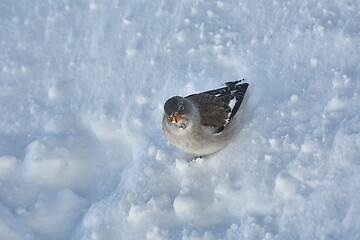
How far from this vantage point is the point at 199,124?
4.53 m

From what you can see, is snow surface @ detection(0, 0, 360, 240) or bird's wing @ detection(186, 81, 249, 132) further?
bird's wing @ detection(186, 81, 249, 132)

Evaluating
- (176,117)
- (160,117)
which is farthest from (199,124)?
(160,117)

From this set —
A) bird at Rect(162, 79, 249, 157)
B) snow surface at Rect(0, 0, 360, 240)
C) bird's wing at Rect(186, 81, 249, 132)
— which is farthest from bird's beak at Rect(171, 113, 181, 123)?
snow surface at Rect(0, 0, 360, 240)

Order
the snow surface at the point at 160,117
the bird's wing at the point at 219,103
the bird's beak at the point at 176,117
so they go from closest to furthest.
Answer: the snow surface at the point at 160,117 → the bird's beak at the point at 176,117 → the bird's wing at the point at 219,103

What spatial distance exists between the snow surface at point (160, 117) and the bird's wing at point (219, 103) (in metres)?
0.15

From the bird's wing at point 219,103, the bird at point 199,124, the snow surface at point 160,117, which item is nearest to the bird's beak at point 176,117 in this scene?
the bird at point 199,124

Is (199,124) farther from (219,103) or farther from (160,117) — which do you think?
Answer: (160,117)

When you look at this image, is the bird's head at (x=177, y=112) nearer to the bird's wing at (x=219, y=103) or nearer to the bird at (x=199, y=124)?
the bird at (x=199, y=124)

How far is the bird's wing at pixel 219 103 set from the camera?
455 centimetres

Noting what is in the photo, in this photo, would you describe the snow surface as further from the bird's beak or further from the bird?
the bird's beak

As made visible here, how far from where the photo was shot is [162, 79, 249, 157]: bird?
4.45m

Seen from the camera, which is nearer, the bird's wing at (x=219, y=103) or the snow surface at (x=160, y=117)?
the snow surface at (x=160, y=117)

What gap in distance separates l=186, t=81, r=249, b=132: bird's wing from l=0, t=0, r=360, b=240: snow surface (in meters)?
0.15

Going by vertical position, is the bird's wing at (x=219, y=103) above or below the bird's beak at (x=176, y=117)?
above
